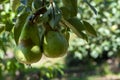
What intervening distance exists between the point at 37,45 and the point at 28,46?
0.08 ft

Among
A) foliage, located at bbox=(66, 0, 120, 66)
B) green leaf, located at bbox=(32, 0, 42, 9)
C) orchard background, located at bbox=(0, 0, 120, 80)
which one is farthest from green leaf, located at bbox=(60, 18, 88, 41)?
foliage, located at bbox=(66, 0, 120, 66)

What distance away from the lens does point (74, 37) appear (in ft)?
Answer: 15.2

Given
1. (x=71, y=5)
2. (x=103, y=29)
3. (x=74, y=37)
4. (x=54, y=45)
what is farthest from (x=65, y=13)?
(x=103, y=29)

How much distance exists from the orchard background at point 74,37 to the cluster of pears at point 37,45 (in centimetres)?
3

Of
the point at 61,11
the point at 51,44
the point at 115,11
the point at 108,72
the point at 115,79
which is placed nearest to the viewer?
the point at 51,44

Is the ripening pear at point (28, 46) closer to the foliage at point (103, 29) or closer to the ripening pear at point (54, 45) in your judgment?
the ripening pear at point (54, 45)

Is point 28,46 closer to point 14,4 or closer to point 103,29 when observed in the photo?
point 14,4

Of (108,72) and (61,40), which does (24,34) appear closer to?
(61,40)

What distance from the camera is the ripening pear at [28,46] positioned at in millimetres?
1027

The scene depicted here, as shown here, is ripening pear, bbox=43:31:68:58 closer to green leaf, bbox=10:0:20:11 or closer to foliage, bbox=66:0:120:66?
green leaf, bbox=10:0:20:11

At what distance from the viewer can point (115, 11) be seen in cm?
618

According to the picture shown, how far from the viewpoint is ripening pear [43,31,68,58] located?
1012mm

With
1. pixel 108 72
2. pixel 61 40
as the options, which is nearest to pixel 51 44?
pixel 61 40

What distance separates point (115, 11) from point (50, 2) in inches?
202
